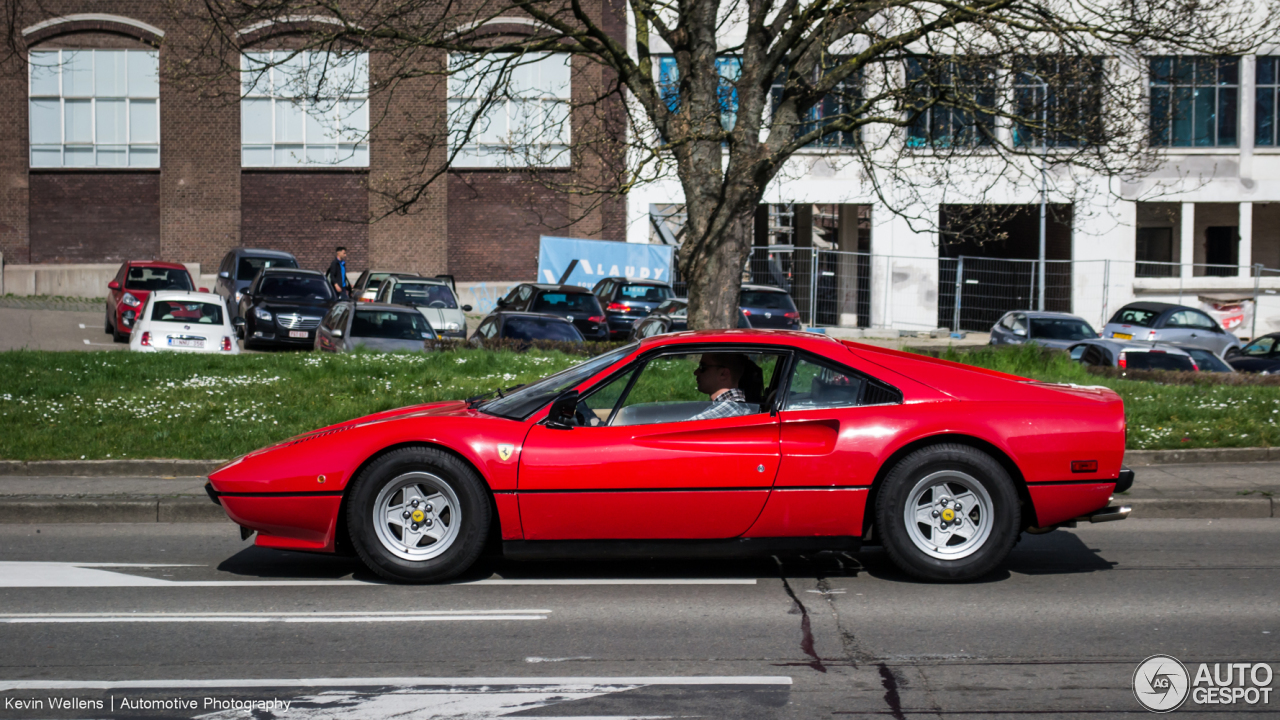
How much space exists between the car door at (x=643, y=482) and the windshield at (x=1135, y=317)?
22.0 m

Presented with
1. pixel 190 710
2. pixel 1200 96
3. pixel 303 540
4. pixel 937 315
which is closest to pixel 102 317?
pixel 937 315

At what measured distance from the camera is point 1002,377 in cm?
637

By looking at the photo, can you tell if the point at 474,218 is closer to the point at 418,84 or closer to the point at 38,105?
the point at 418,84

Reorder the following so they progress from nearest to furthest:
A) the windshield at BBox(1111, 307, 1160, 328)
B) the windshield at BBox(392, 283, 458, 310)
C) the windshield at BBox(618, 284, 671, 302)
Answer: the windshield at BBox(392, 283, 458, 310)
the windshield at BBox(1111, 307, 1160, 328)
the windshield at BBox(618, 284, 671, 302)

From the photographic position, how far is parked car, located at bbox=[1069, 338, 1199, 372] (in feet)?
59.0

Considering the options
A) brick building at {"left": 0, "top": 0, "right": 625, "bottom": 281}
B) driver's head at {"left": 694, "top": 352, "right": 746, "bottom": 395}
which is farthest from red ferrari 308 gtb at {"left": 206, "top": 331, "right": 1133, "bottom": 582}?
brick building at {"left": 0, "top": 0, "right": 625, "bottom": 281}

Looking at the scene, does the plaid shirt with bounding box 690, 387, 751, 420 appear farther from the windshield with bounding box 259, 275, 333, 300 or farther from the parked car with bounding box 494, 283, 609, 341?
the windshield with bounding box 259, 275, 333, 300

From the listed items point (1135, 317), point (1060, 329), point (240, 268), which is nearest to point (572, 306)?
point (240, 268)

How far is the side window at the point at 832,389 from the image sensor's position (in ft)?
19.9

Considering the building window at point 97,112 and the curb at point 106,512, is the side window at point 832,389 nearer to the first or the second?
the curb at point 106,512

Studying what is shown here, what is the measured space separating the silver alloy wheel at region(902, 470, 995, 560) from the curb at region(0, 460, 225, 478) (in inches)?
245

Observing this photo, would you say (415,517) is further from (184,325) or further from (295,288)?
(295,288)

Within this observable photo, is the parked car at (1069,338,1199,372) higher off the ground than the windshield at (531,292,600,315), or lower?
lower

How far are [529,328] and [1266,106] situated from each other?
2639cm
